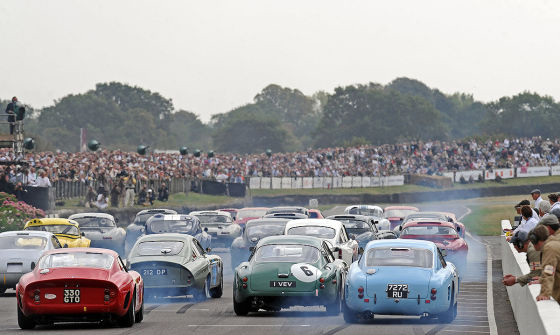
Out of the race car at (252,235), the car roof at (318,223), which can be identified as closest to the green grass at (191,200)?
the race car at (252,235)

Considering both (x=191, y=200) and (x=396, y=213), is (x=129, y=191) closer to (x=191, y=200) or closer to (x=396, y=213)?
(x=191, y=200)

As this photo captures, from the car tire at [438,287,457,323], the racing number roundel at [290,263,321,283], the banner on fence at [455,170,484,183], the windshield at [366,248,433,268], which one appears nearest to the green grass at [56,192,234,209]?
the banner on fence at [455,170,484,183]

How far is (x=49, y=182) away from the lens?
1613 inches

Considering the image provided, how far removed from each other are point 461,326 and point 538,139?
2731 inches

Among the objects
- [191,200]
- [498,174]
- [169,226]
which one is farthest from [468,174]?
[169,226]

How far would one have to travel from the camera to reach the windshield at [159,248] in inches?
768

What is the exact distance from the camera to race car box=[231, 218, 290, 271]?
25.9 meters

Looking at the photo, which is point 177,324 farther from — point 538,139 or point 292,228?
point 538,139

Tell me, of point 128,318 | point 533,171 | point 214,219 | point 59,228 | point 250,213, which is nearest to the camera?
point 128,318

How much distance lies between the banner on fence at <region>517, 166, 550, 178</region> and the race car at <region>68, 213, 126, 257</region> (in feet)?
175

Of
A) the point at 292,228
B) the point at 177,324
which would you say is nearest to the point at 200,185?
the point at 292,228

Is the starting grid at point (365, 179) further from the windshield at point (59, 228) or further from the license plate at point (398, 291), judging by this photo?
the license plate at point (398, 291)

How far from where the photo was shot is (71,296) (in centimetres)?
1455

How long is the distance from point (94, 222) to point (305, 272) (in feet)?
52.5
